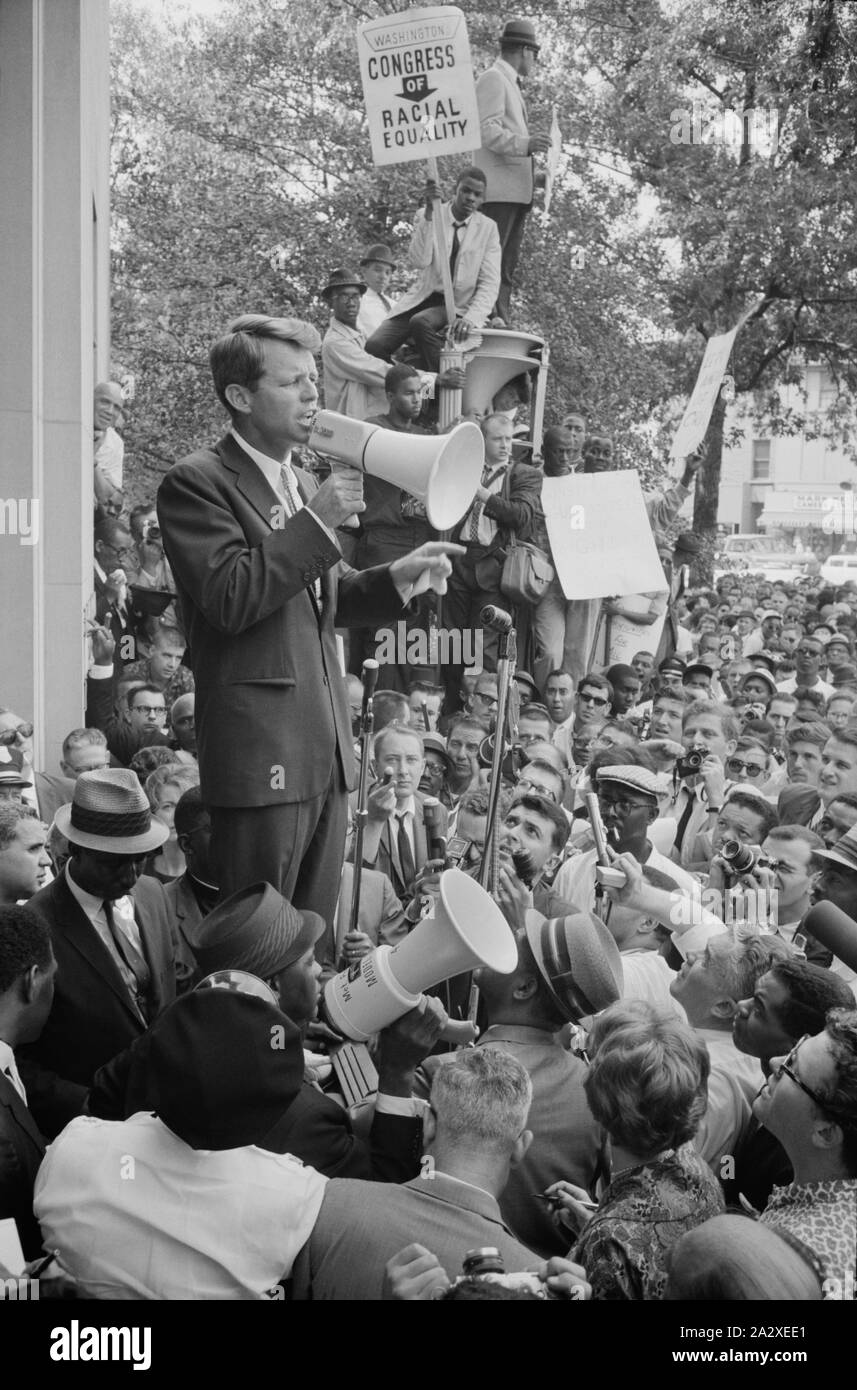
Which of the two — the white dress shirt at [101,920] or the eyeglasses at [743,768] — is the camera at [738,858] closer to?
the white dress shirt at [101,920]

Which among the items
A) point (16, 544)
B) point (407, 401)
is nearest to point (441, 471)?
point (16, 544)

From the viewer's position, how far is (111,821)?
397 centimetres

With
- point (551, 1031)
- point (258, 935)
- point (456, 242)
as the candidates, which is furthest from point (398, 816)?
point (456, 242)

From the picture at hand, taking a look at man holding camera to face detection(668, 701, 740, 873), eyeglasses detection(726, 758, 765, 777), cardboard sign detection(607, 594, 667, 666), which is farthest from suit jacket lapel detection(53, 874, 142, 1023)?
cardboard sign detection(607, 594, 667, 666)

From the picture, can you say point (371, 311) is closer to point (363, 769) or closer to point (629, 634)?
point (629, 634)

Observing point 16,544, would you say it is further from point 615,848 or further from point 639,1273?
point 639,1273

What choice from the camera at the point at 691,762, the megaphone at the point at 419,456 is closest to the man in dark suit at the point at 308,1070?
the megaphone at the point at 419,456

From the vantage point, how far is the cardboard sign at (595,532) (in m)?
10.5

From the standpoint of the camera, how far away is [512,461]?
11.5 metres

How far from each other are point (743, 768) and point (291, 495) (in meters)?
4.13

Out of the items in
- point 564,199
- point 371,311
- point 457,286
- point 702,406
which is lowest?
point 702,406

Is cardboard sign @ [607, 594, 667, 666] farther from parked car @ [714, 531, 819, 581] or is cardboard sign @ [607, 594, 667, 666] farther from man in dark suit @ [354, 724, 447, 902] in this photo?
parked car @ [714, 531, 819, 581]

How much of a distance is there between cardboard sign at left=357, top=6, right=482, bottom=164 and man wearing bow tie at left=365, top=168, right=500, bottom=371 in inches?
76.6

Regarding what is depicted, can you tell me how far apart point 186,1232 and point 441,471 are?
1864 millimetres
